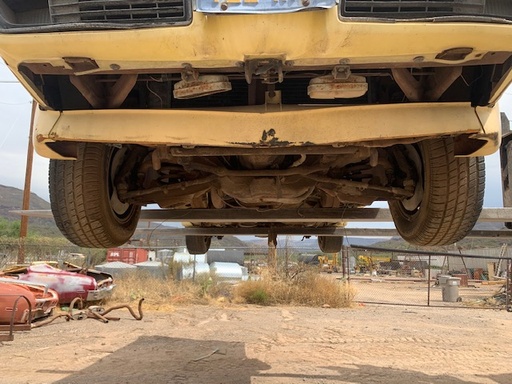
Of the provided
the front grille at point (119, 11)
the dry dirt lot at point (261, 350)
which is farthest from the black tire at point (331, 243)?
A: the front grille at point (119, 11)

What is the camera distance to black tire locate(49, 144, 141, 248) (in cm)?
296

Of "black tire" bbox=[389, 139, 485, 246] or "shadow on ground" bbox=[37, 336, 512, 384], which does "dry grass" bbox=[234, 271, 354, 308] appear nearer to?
"shadow on ground" bbox=[37, 336, 512, 384]

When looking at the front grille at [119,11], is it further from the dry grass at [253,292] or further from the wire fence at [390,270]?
the dry grass at [253,292]

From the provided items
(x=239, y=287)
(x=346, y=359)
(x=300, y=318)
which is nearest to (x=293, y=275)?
(x=239, y=287)

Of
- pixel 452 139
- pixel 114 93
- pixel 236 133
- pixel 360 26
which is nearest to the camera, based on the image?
pixel 360 26

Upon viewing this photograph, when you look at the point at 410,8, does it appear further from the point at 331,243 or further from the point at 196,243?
the point at 196,243

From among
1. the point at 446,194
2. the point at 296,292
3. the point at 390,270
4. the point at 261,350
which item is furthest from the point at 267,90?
the point at 390,270

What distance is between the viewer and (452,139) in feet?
8.91

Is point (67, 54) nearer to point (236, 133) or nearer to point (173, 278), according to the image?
point (236, 133)

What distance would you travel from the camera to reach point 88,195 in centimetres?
304

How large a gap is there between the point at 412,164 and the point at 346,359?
13.2 feet

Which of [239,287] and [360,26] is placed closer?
[360,26]

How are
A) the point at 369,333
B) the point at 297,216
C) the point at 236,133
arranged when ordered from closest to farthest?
the point at 236,133 → the point at 297,216 → the point at 369,333

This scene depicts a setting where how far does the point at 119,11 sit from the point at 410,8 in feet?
3.73
